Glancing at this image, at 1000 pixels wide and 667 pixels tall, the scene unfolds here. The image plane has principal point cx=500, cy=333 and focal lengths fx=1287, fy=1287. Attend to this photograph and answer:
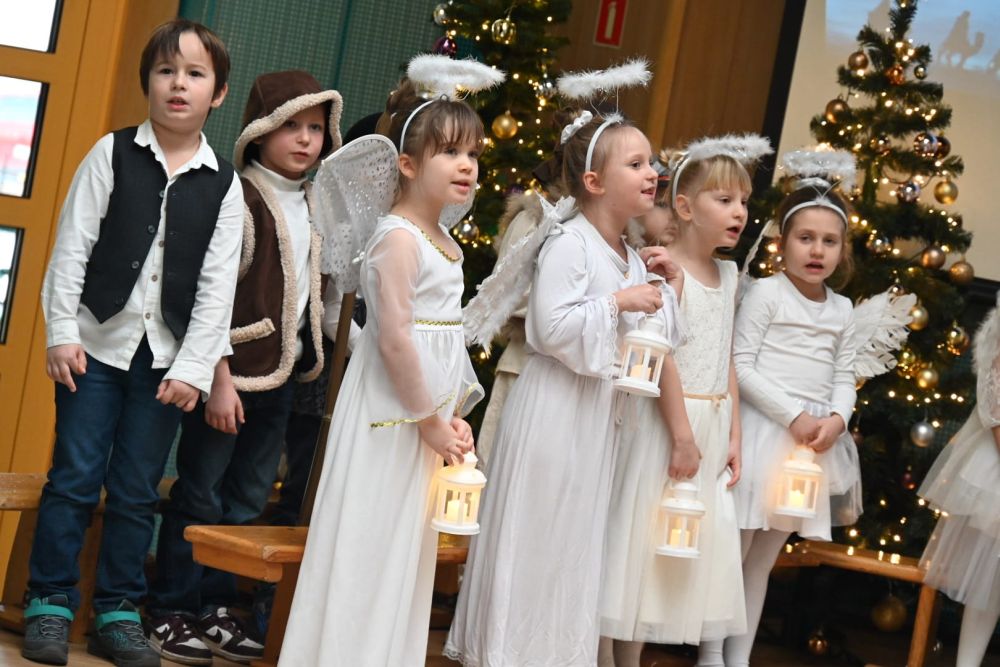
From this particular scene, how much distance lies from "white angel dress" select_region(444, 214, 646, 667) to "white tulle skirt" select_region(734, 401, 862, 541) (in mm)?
752

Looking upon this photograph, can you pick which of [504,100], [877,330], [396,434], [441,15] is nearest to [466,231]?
[504,100]

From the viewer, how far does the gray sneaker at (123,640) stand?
315 cm

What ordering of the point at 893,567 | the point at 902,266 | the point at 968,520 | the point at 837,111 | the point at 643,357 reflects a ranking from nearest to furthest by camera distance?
the point at 643,357
the point at 968,520
the point at 893,567
the point at 902,266
the point at 837,111

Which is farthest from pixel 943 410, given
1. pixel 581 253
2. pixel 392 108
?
pixel 392 108

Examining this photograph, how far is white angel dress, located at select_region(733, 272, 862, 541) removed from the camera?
400 cm

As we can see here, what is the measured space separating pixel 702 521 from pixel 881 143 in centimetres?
207

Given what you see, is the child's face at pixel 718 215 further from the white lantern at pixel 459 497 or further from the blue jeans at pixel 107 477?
the blue jeans at pixel 107 477

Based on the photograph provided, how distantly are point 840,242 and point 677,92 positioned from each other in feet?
6.83

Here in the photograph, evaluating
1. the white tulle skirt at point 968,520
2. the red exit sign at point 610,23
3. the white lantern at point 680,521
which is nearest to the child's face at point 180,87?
the white lantern at point 680,521

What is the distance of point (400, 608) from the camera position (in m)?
2.98

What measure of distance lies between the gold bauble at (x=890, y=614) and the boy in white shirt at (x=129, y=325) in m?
3.02

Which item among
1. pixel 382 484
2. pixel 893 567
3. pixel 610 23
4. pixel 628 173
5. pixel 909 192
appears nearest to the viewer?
pixel 382 484

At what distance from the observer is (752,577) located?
4156mm

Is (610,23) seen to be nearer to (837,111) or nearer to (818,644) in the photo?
(837,111)
